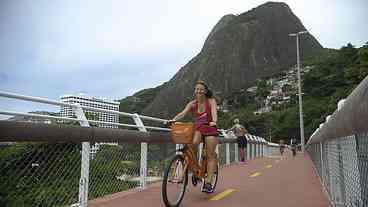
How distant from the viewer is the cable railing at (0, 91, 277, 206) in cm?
435

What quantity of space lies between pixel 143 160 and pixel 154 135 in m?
0.60

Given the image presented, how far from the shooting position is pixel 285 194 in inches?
268

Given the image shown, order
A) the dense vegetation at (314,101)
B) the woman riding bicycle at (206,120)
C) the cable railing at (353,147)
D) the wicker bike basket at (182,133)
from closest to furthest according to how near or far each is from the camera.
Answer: the cable railing at (353,147) < the wicker bike basket at (182,133) < the woman riding bicycle at (206,120) < the dense vegetation at (314,101)

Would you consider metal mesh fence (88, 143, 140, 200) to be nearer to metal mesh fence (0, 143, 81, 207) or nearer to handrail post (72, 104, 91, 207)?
handrail post (72, 104, 91, 207)

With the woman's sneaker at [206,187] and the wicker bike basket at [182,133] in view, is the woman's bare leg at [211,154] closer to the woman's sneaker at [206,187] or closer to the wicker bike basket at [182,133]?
the woman's sneaker at [206,187]

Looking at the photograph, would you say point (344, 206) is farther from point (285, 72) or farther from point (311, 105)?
point (285, 72)

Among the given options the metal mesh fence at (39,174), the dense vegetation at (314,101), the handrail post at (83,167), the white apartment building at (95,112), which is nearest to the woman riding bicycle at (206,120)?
the handrail post at (83,167)

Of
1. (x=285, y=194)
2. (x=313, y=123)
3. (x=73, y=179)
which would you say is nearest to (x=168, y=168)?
(x=73, y=179)

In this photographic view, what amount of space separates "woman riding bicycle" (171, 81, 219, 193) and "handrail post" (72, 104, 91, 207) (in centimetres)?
130

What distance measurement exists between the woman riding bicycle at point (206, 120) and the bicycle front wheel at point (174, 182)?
0.43 meters

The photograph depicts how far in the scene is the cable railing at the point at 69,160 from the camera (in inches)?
171

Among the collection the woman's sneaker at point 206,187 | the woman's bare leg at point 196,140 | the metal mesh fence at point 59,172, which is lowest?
the woman's sneaker at point 206,187

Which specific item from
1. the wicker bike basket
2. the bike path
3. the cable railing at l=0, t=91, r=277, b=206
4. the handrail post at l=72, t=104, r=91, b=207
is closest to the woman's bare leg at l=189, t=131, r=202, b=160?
the wicker bike basket

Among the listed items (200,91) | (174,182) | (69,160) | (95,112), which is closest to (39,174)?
(69,160)
